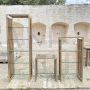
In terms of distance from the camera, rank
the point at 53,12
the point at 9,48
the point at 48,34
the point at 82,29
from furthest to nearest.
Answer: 1. the point at 82,29
2. the point at 48,34
3. the point at 53,12
4. the point at 9,48

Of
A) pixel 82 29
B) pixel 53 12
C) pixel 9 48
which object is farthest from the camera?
pixel 82 29

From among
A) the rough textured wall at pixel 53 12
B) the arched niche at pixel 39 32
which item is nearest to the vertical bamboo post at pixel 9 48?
the rough textured wall at pixel 53 12

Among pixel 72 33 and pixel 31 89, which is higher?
pixel 72 33

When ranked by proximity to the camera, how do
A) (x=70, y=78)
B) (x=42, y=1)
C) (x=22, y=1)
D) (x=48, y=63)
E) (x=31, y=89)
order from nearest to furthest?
1. (x=31, y=89)
2. (x=70, y=78)
3. (x=48, y=63)
4. (x=22, y=1)
5. (x=42, y=1)

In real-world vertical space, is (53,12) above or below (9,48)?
above

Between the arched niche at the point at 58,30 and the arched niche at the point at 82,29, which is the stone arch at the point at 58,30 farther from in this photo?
the arched niche at the point at 82,29

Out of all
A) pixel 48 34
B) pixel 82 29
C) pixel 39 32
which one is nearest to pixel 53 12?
pixel 48 34

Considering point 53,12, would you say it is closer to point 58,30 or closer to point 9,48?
point 58,30

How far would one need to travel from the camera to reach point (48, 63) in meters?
5.85

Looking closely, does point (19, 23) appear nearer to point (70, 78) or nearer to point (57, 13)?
point (57, 13)

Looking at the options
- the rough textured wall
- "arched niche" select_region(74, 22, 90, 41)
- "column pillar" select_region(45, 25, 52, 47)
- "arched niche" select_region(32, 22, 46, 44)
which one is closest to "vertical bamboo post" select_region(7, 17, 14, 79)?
the rough textured wall

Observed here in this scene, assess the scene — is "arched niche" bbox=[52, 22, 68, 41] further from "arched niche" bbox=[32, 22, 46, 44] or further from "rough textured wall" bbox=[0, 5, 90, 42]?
"rough textured wall" bbox=[0, 5, 90, 42]

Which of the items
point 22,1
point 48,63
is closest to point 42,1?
point 22,1

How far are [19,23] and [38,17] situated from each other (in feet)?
3.69
